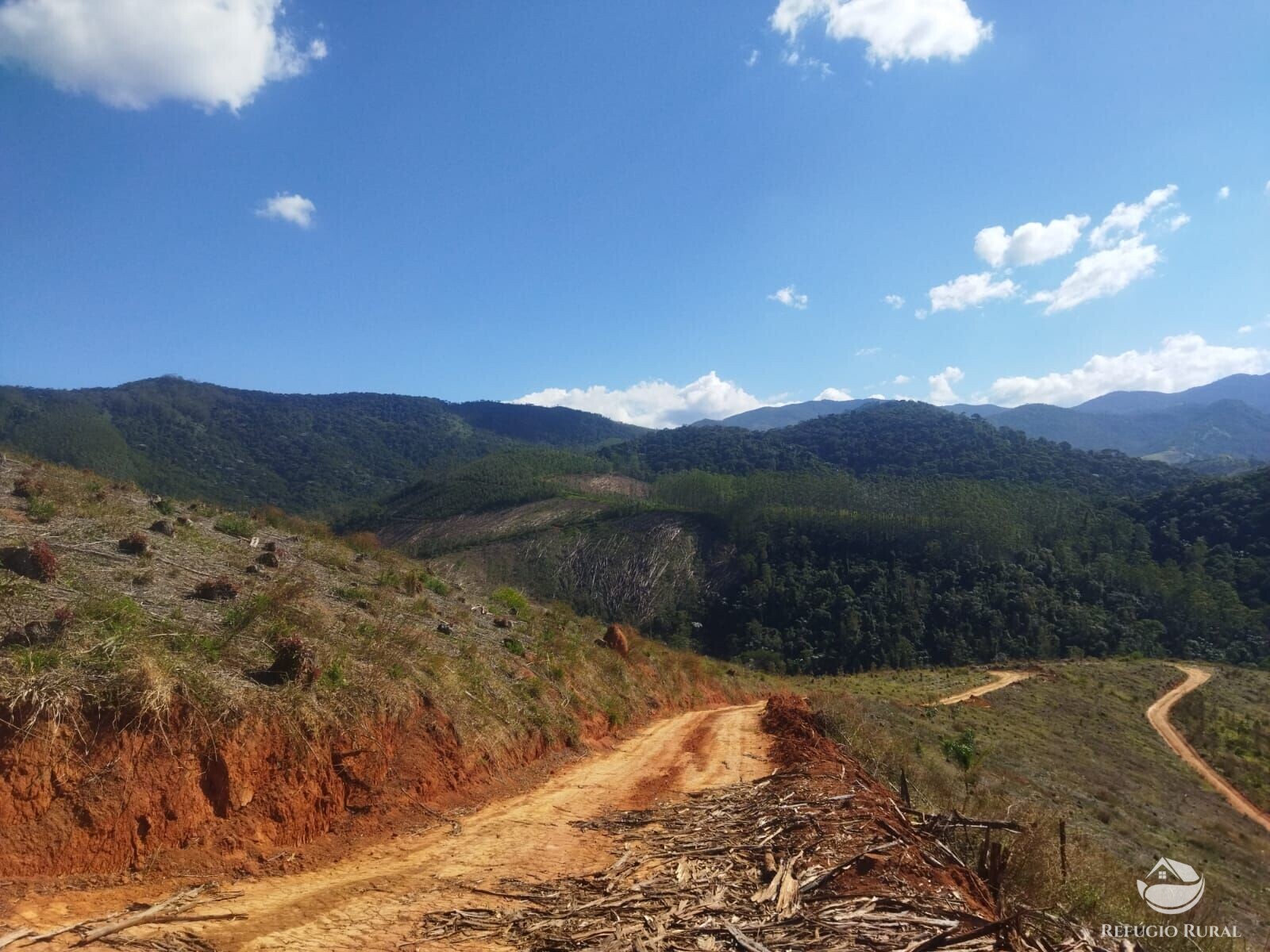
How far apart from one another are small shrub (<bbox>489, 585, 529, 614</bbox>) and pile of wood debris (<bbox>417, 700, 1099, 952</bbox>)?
14166 millimetres

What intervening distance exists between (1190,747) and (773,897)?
41052 millimetres

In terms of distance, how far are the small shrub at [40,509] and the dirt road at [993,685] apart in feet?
121

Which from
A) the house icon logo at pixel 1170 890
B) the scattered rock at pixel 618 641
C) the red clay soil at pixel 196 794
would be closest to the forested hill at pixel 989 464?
the scattered rock at pixel 618 641

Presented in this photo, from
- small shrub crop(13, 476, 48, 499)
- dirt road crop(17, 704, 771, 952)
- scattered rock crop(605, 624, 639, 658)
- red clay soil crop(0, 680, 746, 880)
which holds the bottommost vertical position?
scattered rock crop(605, 624, 639, 658)

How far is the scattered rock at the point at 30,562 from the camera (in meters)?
9.14

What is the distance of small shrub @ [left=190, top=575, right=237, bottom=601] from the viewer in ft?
35.5

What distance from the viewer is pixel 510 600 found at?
22.8m

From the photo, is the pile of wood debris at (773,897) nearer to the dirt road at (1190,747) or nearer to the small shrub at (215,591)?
the small shrub at (215,591)

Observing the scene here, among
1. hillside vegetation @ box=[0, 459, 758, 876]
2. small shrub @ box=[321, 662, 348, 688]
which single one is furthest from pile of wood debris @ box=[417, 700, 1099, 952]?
small shrub @ box=[321, 662, 348, 688]

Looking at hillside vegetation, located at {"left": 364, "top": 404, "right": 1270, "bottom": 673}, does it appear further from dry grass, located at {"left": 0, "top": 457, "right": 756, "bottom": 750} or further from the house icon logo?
the house icon logo

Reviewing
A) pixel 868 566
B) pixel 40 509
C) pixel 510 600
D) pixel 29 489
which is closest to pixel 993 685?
pixel 510 600

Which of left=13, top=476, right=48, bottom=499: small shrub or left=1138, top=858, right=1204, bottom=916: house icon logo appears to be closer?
left=1138, top=858, right=1204, bottom=916: house icon logo

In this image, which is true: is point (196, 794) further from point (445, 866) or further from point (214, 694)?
point (445, 866)

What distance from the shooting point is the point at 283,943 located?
5320 millimetres
